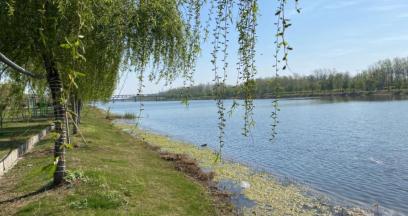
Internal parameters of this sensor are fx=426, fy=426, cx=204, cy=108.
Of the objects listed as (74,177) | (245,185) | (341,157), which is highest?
(74,177)

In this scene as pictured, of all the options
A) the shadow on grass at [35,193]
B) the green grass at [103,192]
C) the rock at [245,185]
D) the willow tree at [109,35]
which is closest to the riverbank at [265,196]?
the rock at [245,185]

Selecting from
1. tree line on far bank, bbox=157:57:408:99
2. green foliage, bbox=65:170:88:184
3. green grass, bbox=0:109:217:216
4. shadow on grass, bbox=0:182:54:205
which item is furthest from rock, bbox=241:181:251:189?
tree line on far bank, bbox=157:57:408:99

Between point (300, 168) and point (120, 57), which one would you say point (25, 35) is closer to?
point (120, 57)

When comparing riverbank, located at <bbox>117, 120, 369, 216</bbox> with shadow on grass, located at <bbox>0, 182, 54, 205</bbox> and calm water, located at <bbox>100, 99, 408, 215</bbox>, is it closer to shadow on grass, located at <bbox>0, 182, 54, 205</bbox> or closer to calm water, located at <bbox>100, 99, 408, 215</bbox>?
calm water, located at <bbox>100, 99, 408, 215</bbox>

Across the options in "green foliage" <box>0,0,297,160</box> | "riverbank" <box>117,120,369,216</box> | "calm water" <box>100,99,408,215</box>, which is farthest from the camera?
"calm water" <box>100,99,408,215</box>

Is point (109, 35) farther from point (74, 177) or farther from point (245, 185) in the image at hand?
point (245, 185)

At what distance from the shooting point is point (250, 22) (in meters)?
2.36

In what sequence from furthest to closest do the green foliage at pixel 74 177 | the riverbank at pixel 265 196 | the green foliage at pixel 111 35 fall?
the riverbank at pixel 265 196
the green foliage at pixel 74 177
the green foliage at pixel 111 35

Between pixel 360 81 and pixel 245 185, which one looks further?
pixel 360 81

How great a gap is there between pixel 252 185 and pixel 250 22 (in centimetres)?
1649

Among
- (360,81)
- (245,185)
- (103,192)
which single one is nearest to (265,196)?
(245,185)

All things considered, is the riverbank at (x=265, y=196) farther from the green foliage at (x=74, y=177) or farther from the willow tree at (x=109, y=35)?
the willow tree at (x=109, y=35)

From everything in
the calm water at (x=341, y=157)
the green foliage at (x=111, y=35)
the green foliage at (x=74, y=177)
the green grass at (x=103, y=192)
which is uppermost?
the green foliage at (x=111, y=35)

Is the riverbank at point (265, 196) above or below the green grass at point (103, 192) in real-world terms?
below
